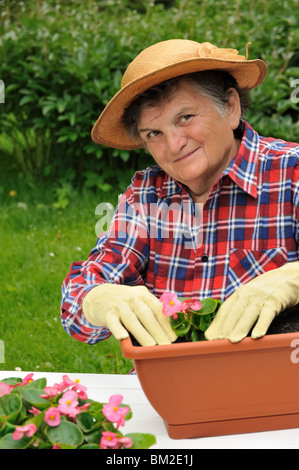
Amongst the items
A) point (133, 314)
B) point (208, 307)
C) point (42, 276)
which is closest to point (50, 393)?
point (133, 314)

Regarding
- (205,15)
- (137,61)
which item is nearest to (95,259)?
(137,61)

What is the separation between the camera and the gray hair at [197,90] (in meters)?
1.74

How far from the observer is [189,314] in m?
1.30

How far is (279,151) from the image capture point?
1888 millimetres

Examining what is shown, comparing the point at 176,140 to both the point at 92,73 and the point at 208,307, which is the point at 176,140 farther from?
the point at 92,73

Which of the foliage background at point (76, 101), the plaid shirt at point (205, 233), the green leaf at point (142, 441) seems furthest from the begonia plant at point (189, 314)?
the foliage background at point (76, 101)

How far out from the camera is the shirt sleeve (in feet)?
5.63

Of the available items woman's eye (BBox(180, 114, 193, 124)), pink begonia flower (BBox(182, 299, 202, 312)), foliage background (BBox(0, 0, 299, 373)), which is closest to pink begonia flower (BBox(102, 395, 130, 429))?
pink begonia flower (BBox(182, 299, 202, 312))

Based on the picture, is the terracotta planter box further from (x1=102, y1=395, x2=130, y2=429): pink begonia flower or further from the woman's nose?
the woman's nose

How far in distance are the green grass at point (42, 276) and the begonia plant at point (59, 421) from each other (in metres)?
1.69

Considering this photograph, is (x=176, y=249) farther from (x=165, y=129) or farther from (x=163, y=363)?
(x=163, y=363)

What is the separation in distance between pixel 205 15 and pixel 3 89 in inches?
67.7

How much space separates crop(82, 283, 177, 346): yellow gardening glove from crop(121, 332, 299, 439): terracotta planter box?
2.3 inches

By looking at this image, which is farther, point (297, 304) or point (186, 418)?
point (297, 304)
